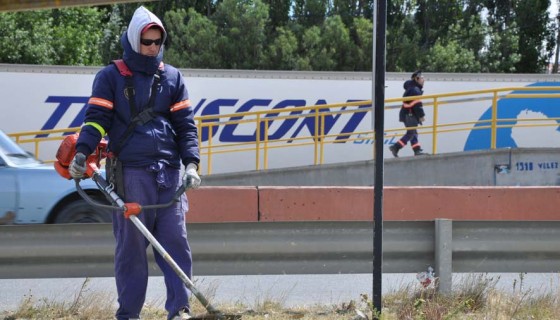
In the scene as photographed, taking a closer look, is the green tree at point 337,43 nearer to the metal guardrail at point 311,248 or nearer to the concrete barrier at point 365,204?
the concrete barrier at point 365,204

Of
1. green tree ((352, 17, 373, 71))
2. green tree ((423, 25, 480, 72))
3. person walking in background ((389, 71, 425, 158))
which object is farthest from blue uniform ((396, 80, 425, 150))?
green tree ((423, 25, 480, 72))

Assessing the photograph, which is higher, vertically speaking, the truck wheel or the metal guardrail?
the metal guardrail

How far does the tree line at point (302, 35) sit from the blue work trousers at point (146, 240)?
25.0 meters

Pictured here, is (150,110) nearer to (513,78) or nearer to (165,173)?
(165,173)

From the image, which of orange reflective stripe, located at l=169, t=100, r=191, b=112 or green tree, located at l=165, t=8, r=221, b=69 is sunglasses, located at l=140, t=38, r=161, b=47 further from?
green tree, located at l=165, t=8, r=221, b=69

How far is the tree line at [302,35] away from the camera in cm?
2995

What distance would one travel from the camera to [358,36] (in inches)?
1212

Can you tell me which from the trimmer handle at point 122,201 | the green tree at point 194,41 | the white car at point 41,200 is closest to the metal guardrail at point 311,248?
the trimmer handle at point 122,201

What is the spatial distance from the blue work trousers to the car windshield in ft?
16.6

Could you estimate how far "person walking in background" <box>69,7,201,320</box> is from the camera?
4.51 metres

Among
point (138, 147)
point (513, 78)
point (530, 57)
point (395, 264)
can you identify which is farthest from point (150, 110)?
point (530, 57)

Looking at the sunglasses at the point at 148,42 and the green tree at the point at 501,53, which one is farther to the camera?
the green tree at the point at 501,53

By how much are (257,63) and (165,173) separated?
26498mm

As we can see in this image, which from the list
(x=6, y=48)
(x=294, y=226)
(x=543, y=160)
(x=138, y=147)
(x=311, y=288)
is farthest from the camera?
(x=6, y=48)
